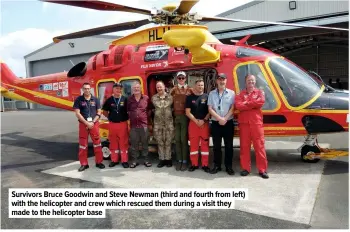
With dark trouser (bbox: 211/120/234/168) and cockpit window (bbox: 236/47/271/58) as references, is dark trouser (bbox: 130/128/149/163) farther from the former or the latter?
cockpit window (bbox: 236/47/271/58)

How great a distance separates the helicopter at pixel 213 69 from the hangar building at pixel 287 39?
4177 millimetres

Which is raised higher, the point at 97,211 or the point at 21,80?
the point at 21,80

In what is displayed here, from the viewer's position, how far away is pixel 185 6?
4.77m

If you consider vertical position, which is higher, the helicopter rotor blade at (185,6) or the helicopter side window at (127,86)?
the helicopter rotor blade at (185,6)

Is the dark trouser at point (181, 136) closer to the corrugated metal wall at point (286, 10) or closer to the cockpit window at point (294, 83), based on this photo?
the cockpit window at point (294, 83)

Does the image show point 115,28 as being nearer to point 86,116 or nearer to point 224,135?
point 86,116

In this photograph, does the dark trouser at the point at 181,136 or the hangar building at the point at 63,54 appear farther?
the hangar building at the point at 63,54

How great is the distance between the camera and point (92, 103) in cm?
546

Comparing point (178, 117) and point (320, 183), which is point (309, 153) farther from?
point (178, 117)

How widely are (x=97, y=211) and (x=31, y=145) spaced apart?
5.94 metres

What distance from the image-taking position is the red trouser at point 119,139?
555cm

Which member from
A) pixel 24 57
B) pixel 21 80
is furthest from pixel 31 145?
pixel 24 57

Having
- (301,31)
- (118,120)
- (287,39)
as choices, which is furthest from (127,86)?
(287,39)

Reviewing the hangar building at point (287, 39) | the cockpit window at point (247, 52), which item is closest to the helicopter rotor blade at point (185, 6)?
the cockpit window at point (247, 52)
